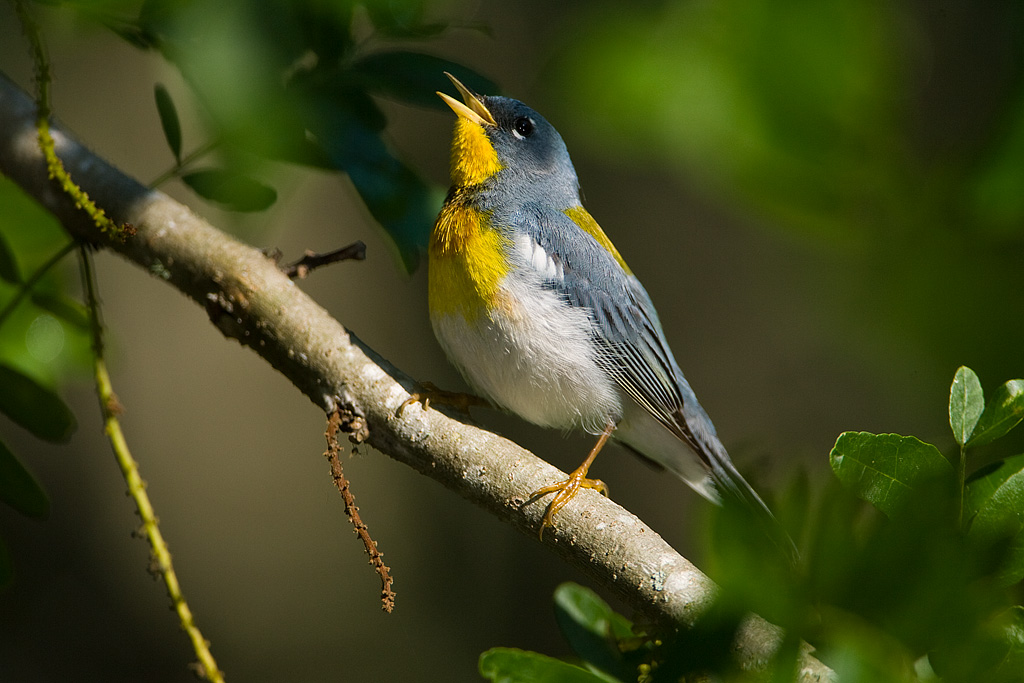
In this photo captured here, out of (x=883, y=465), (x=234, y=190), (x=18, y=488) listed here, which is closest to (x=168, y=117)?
(x=234, y=190)

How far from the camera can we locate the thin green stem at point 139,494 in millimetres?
1493

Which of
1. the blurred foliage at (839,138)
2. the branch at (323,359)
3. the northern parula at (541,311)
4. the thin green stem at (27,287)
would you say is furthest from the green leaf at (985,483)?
the thin green stem at (27,287)

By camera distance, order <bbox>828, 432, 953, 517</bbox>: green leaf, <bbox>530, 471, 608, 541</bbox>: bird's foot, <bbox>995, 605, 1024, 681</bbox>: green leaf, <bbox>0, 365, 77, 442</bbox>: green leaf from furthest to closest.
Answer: <bbox>0, 365, 77, 442</bbox>: green leaf → <bbox>530, 471, 608, 541</bbox>: bird's foot → <bbox>828, 432, 953, 517</bbox>: green leaf → <bbox>995, 605, 1024, 681</bbox>: green leaf

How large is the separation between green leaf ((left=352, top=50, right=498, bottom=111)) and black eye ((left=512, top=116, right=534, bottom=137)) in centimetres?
43

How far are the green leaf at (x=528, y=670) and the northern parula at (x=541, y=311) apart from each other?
1156 mm

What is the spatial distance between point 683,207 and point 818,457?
171 centimetres

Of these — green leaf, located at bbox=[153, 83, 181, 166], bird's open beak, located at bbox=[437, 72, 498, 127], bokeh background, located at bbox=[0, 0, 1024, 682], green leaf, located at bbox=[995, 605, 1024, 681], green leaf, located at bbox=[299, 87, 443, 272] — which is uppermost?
bird's open beak, located at bbox=[437, 72, 498, 127]

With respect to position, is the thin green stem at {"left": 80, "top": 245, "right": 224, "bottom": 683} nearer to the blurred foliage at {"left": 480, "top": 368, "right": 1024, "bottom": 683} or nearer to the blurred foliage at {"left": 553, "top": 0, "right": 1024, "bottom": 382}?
the blurred foliage at {"left": 480, "top": 368, "right": 1024, "bottom": 683}

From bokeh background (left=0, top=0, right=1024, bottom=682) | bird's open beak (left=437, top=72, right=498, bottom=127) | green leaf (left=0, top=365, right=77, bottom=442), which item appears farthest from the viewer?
bokeh background (left=0, top=0, right=1024, bottom=682)

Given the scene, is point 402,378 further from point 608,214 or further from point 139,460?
point 139,460

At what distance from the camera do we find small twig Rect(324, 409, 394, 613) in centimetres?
158

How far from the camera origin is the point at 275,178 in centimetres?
223

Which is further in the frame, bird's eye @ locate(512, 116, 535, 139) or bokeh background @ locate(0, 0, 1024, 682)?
bokeh background @ locate(0, 0, 1024, 682)

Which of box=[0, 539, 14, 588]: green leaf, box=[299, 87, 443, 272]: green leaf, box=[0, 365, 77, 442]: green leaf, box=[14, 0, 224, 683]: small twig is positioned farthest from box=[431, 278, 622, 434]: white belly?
box=[0, 539, 14, 588]: green leaf
